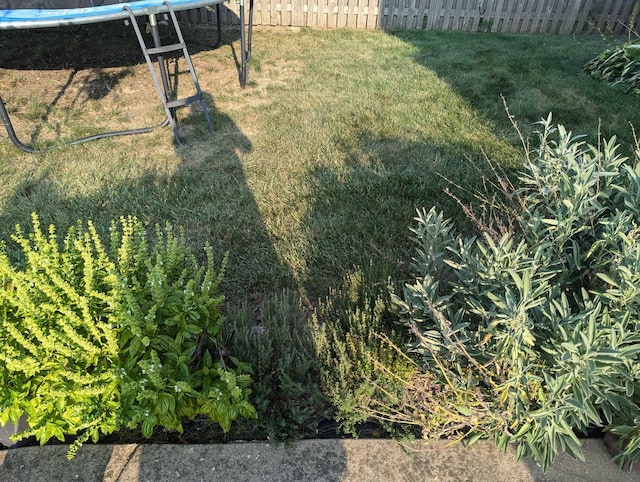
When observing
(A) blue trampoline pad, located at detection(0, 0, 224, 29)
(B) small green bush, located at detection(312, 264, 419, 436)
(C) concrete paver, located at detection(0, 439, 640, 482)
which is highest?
(A) blue trampoline pad, located at detection(0, 0, 224, 29)

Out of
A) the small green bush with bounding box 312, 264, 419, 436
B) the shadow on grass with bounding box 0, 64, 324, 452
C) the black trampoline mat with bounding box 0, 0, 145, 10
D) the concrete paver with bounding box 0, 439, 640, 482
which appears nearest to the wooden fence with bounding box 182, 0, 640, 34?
the black trampoline mat with bounding box 0, 0, 145, 10

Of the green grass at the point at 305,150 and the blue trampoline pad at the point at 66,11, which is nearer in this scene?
the green grass at the point at 305,150

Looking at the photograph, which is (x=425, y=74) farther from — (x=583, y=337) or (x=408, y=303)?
(x=583, y=337)

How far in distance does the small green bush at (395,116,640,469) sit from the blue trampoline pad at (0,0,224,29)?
4.09 meters

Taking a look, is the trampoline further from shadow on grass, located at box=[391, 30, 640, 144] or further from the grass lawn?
shadow on grass, located at box=[391, 30, 640, 144]

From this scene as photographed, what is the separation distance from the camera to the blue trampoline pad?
471 cm

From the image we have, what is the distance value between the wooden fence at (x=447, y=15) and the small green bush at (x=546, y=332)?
7.70m

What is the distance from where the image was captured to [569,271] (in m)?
2.36

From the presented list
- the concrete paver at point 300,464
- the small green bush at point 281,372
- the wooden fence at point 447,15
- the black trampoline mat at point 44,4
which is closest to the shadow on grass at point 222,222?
the small green bush at point 281,372

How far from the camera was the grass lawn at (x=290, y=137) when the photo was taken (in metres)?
3.69

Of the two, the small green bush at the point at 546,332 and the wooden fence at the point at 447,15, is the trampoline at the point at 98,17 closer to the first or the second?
the small green bush at the point at 546,332

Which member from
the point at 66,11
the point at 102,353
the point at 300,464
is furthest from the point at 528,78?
the point at 102,353

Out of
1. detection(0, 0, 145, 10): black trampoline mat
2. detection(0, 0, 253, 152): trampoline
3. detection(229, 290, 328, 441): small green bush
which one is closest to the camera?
detection(229, 290, 328, 441): small green bush

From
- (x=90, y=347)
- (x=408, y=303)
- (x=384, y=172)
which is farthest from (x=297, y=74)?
(x=90, y=347)
